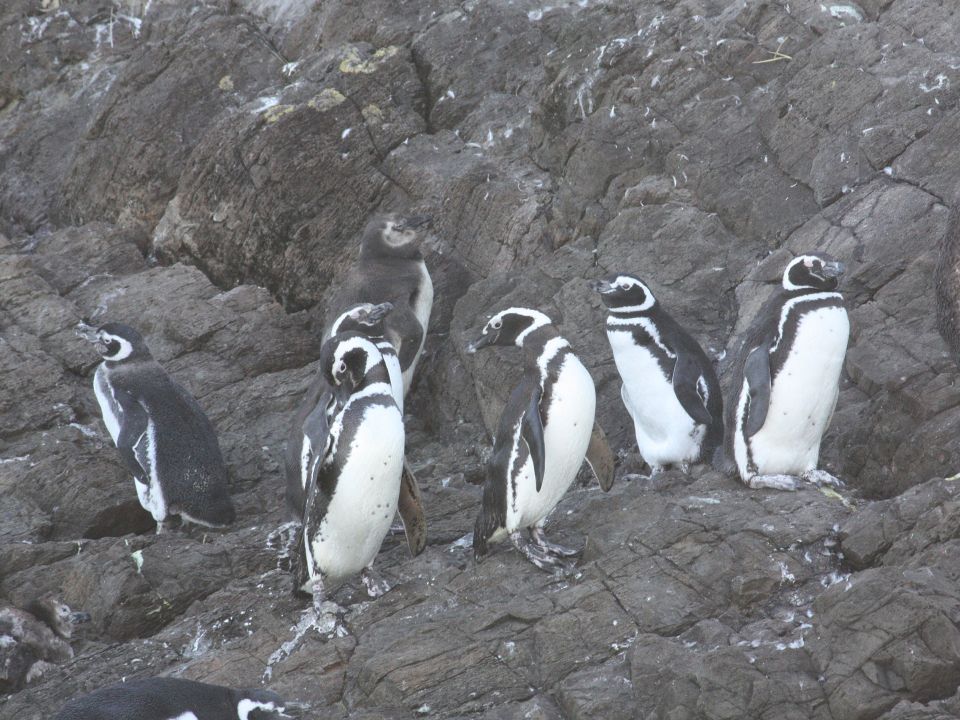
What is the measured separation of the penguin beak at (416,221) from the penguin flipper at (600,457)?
3449mm

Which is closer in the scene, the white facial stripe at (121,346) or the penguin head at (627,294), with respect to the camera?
the penguin head at (627,294)

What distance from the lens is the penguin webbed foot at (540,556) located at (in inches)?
257

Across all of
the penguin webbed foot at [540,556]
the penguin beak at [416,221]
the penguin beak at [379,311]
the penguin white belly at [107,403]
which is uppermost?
the penguin beak at [379,311]

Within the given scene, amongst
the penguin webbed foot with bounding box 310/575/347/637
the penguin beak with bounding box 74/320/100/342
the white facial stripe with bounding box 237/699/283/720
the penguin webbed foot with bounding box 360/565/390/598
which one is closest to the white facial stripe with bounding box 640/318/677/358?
the penguin webbed foot with bounding box 360/565/390/598

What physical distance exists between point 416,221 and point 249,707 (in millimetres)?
5514

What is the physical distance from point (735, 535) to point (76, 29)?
1119cm

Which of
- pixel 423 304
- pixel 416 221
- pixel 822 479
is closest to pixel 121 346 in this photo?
pixel 423 304

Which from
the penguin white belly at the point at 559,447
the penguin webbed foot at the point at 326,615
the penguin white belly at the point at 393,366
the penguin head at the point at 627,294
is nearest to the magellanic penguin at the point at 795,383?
the penguin white belly at the point at 559,447

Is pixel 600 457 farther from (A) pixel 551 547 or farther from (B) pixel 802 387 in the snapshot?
(B) pixel 802 387

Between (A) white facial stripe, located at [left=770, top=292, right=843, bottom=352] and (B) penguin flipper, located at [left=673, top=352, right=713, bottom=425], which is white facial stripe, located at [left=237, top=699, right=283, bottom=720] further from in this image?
(A) white facial stripe, located at [left=770, top=292, right=843, bottom=352]

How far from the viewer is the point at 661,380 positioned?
7.59m

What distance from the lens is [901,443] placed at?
6.93 metres

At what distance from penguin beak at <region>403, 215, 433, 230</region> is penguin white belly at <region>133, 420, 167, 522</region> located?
2.75m

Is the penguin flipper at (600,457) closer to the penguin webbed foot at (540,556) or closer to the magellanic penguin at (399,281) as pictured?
the penguin webbed foot at (540,556)
